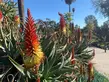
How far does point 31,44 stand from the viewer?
8.38ft

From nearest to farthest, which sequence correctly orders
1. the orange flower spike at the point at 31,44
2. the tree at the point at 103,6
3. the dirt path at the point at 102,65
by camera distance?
1. the orange flower spike at the point at 31,44
2. the dirt path at the point at 102,65
3. the tree at the point at 103,6

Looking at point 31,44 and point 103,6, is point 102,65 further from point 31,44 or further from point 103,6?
point 103,6

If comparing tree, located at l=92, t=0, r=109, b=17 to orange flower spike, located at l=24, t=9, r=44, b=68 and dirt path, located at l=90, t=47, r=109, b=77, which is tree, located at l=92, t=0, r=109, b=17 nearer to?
dirt path, located at l=90, t=47, r=109, b=77

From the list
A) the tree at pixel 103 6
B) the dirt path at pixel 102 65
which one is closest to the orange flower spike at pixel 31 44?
the dirt path at pixel 102 65

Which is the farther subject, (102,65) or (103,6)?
(103,6)

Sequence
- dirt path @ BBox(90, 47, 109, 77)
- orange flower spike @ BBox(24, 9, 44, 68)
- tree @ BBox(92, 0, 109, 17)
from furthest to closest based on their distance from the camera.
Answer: tree @ BBox(92, 0, 109, 17)
dirt path @ BBox(90, 47, 109, 77)
orange flower spike @ BBox(24, 9, 44, 68)

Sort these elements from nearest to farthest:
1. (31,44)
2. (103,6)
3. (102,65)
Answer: (31,44) → (102,65) → (103,6)

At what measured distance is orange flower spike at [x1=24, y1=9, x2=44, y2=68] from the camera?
245 cm

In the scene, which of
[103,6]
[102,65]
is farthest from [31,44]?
[103,6]

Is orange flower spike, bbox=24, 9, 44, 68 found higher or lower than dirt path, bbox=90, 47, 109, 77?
higher

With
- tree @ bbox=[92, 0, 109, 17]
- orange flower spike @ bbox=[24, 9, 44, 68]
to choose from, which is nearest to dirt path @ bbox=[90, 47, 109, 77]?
orange flower spike @ bbox=[24, 9, 44, 68]

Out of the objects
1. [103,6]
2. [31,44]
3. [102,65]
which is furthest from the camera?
[103,6]

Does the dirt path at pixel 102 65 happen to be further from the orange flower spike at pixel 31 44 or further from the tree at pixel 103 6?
the tree at pixel 103 6

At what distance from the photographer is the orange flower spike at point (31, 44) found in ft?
8.02
